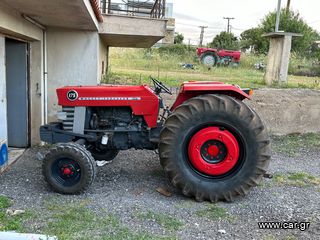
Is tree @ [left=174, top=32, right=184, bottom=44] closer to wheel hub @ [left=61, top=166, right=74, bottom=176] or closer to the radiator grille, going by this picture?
the radiator grille

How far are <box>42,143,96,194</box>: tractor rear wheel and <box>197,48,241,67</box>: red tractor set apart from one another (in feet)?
54.7

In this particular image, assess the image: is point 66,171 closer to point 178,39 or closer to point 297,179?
point 297,179

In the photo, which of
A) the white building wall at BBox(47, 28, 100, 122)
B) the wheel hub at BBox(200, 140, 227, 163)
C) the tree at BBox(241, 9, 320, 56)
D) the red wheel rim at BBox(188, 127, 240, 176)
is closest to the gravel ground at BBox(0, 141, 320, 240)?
the red wheel rim at BBox(188, 127, 240, 176)

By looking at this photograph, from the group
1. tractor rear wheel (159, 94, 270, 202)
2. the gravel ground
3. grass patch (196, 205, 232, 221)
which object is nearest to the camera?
the gravel ground

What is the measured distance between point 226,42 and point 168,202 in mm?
31197

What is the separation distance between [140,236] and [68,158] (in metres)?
1.38

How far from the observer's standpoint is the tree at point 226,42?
32.8 meters

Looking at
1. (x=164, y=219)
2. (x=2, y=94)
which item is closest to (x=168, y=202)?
(x=164, y=219)

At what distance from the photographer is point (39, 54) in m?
6.71

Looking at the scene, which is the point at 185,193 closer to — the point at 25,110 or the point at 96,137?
the point at 96,137

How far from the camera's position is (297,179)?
5402mm

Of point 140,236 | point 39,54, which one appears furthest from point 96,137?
point 39,54

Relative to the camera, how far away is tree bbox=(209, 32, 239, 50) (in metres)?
32.8

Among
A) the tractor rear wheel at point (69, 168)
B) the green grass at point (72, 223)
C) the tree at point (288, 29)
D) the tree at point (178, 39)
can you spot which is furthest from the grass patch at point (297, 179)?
the tree at point (178, 39)
